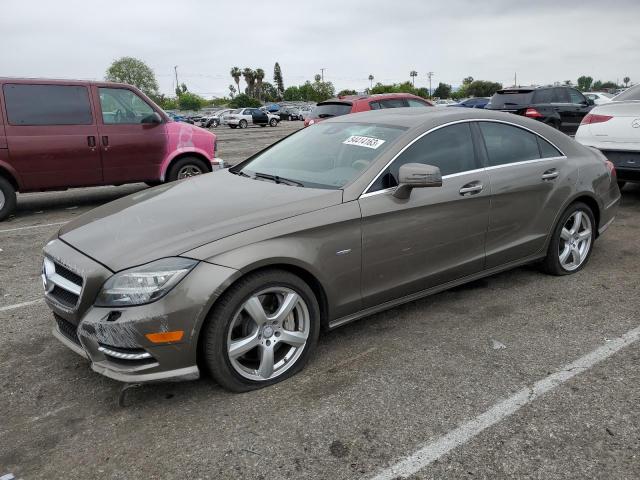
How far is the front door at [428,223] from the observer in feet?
11.3

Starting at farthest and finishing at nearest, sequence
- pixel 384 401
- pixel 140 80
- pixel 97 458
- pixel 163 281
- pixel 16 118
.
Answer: pixel 140 80, pixel 16 118, pixel 384 401, pixel 163 281, pixel 97 458

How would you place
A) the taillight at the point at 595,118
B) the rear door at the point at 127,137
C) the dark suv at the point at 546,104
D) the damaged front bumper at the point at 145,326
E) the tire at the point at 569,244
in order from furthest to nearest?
the dark suv at the point at 546,104, the rear door at the point at 127,137, the taillight at the point at 595,118, the tire at the point at 569,244, the damaged front bumper at the point at 145,326

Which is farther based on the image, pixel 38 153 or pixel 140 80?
pixel 140 80

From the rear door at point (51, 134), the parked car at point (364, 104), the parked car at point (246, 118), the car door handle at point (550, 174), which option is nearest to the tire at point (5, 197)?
the rear door at point (51, 134)

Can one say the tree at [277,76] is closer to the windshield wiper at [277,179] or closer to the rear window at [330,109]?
the rear window at [330,109]

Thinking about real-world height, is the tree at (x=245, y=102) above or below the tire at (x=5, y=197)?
above

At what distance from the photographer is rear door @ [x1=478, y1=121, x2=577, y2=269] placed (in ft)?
13.5

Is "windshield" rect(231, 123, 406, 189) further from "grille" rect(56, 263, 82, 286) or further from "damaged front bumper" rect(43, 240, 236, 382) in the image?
"grille" rect(56, 263, 82, 286)

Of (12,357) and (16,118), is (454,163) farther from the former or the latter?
(16,118)

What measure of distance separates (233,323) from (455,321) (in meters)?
1.74

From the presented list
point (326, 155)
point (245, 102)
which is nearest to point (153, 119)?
point (326, 155)

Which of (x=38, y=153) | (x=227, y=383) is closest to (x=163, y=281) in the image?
(x=227, y=383)

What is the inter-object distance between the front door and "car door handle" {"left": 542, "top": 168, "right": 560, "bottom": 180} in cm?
69

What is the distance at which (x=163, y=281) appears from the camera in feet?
8.95
